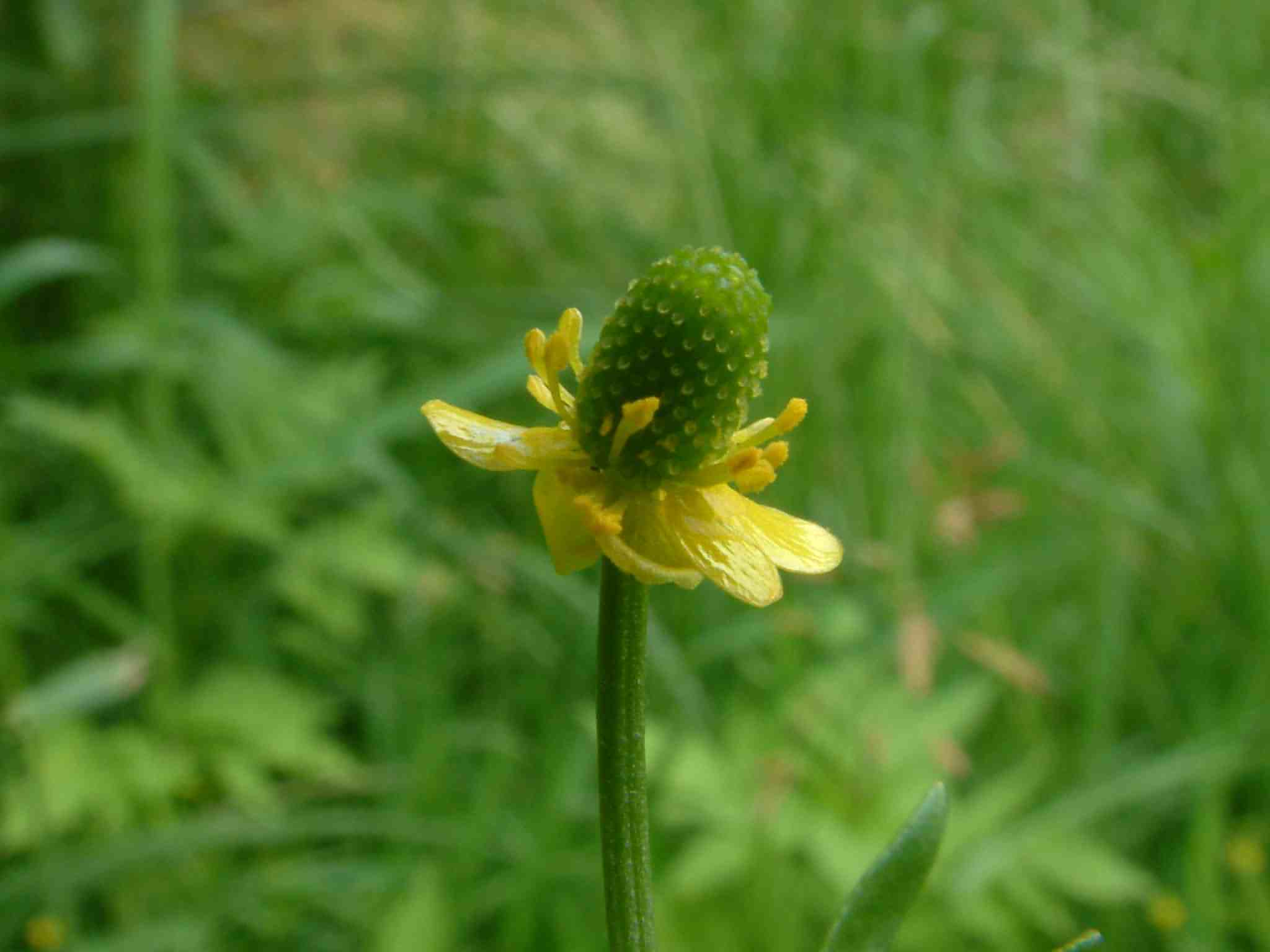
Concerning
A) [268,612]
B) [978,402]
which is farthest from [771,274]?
[268,612]

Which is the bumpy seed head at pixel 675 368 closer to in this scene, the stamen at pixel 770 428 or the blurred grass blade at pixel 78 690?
the stamen at pixel 770 428

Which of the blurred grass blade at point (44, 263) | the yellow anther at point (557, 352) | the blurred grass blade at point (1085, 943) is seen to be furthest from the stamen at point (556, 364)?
the blurred grass blade at point (44, 263)

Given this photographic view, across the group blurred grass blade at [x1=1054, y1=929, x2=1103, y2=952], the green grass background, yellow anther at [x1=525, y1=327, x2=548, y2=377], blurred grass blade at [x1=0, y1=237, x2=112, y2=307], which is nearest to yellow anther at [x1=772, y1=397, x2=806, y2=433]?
yellow anther at [x1=525, y1=327, x2=548, y2=377]

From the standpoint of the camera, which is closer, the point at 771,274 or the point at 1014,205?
the point at 771,274

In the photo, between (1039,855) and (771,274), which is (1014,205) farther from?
(1039,855)

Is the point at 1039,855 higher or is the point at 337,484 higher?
the point at 337,484

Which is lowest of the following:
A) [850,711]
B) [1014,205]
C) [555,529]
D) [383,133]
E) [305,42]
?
[555,529]

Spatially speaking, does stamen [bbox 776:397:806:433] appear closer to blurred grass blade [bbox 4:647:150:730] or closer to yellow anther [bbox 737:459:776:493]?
yellow anther [bbox 737:459:776:493]
